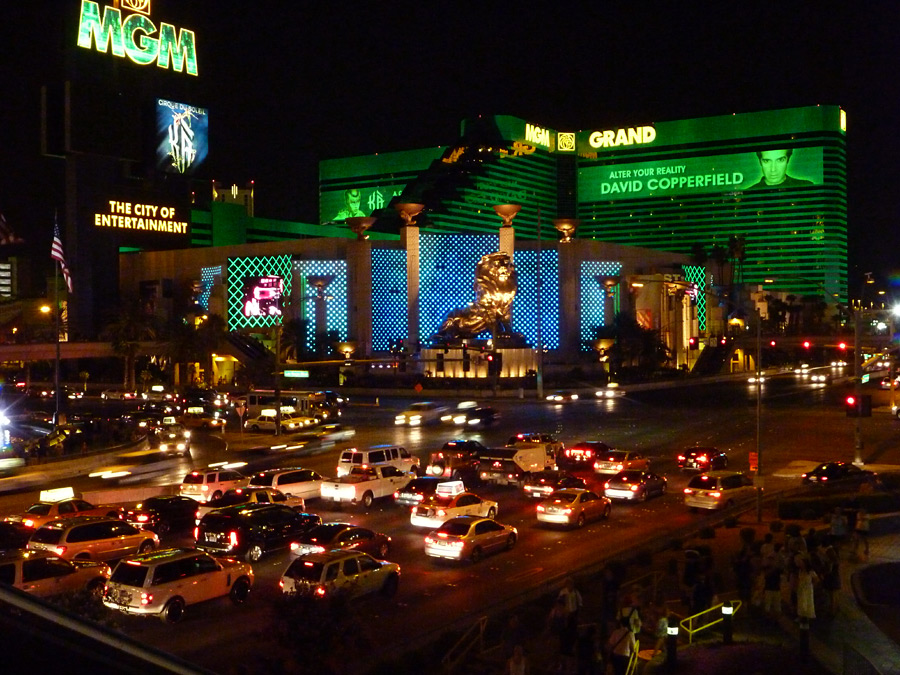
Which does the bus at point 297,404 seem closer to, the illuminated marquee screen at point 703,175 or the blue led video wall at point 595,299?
the blue led video wall at point 595,299

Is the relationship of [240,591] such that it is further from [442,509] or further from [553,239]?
[553,239]

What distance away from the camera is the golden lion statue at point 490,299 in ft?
260

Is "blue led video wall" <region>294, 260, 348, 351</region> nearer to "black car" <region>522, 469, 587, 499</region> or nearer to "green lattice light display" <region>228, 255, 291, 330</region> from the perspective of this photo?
"green lattice light display" <region>228, 255, 291, 330</region>

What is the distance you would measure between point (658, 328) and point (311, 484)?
7900 cm

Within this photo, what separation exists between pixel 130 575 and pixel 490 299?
6447 cm

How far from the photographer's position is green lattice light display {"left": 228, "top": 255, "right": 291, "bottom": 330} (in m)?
97.1

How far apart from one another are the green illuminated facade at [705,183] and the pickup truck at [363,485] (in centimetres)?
14004

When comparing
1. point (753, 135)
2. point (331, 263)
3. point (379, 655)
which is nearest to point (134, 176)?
point (331, 263)

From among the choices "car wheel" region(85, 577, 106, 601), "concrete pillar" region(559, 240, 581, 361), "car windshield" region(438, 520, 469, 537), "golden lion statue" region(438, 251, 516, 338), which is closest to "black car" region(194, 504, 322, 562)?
"car wheel" region(85, 577, 106, 601)

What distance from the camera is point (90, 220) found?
9969cm

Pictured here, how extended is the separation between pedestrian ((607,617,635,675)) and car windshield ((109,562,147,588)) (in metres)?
7.84

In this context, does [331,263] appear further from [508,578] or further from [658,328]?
[508,578]

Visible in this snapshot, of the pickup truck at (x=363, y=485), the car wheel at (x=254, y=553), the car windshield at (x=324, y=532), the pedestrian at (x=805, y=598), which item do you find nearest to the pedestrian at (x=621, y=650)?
the pedestrian at (x=805, y=598)

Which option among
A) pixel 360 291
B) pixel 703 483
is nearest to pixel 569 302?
pixel 360 291
